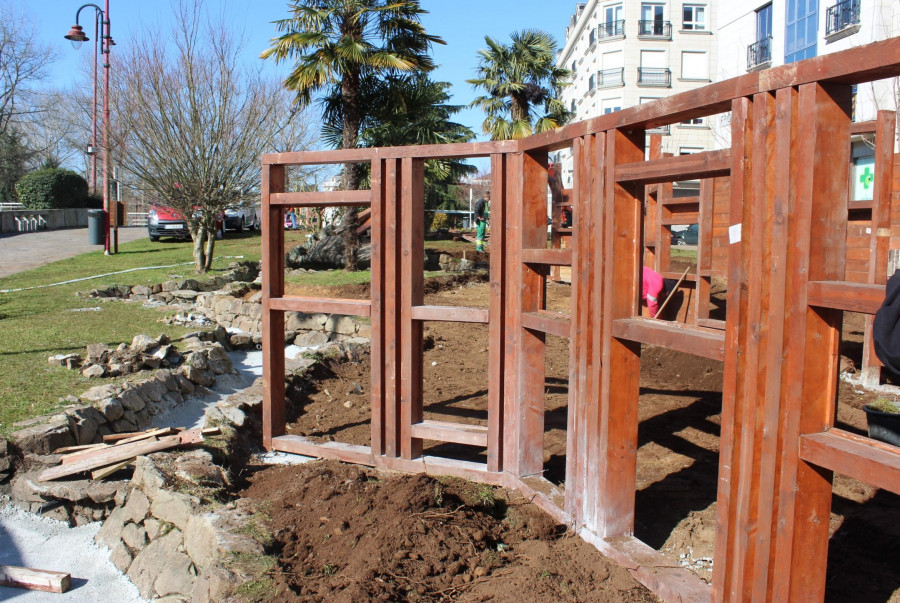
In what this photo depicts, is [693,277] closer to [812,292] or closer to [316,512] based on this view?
[316,512]

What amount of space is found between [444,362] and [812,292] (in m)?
7.00

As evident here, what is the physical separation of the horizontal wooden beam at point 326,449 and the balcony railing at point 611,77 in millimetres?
44231

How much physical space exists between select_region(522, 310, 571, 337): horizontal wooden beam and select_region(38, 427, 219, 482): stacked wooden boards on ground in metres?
2.63

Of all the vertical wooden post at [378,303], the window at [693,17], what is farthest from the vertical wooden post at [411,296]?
the window at [693,17]

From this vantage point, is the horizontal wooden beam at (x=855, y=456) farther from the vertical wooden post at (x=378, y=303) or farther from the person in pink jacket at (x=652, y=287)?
the person in pink jacket at (x=652, y=287)

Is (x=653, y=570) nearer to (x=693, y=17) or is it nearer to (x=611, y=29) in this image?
(x=693, y=17)

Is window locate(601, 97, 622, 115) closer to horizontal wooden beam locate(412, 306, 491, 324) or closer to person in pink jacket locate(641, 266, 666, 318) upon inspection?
person in pink jacket locate(641, 266, 666, 318)

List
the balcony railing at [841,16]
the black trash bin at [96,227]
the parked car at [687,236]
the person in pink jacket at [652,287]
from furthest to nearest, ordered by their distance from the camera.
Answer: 1. the parked car at [687,236]
2. the black trash bin at [96,227]
3. the balcony railing at [841,16]
4. the person in pink jacket at [652,287]

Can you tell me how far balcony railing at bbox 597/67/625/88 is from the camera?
4610 centimetres

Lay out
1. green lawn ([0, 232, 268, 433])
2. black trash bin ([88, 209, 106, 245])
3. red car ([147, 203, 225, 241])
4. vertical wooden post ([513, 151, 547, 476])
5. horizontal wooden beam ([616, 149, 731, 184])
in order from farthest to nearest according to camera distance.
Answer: red car ([147, 203, 225, 241]) → black trash bin ([88, 209, 106, 245]) → green lawn ([0, 232, 268, 433]) → vertical wooden post ([513, 151, 547, 476]) → horizontal wooden beam ([616, 149, 731, 184])

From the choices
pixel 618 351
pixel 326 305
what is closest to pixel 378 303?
pixel 326 305

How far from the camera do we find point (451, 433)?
17.0 feet

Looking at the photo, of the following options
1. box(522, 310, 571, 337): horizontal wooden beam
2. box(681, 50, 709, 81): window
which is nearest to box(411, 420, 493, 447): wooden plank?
box(522, 310, 571, 337): horizontal wooden beam

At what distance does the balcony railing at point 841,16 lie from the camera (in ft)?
76.8
